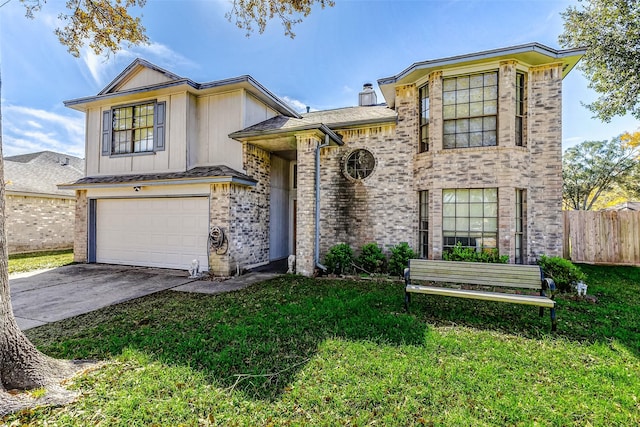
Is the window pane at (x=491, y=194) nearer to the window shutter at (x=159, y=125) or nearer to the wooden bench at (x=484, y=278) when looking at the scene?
the wooden bench at (x=484, y=278)

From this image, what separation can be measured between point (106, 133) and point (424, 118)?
10.8 meters

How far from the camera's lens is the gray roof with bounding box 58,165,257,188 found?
314 inches

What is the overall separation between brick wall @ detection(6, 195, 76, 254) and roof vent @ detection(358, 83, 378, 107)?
49.6ft

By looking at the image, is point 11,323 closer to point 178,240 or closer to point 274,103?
point 178,240

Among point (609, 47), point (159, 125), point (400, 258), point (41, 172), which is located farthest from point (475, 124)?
point (41, 172)

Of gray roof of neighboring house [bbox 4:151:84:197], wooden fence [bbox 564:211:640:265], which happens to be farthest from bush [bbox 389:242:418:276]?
gray roof of neighboring house [bbox 4:151:84:197]

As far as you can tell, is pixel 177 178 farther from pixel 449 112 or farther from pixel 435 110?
pixel 449 112

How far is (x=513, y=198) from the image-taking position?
7207mm

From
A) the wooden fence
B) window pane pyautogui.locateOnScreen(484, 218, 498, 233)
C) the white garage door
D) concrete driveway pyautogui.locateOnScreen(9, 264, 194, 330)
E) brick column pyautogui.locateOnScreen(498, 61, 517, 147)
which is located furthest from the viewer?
the wooden fence

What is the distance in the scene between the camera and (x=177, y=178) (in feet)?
27.2

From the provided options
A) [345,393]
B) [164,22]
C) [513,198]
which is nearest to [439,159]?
[513,198]

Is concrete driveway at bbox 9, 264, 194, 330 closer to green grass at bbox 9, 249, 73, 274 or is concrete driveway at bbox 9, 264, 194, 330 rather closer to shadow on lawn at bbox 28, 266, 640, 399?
shadow on lawn at bbox 28, 266, 640, 399

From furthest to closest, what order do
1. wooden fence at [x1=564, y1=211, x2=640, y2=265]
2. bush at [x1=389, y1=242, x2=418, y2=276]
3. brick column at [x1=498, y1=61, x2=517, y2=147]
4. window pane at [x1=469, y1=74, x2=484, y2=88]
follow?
wooden fence at [x1=564, y1=211, x2=640, y2=265]
bush at [x1=389, y1=242, x2=418, y2=276]
window pane at [x1=469, y1=74, x2=484, y2=88]
brick column at [x1=498, y1=61, x2=517, y2=147]

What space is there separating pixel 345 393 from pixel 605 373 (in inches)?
114
